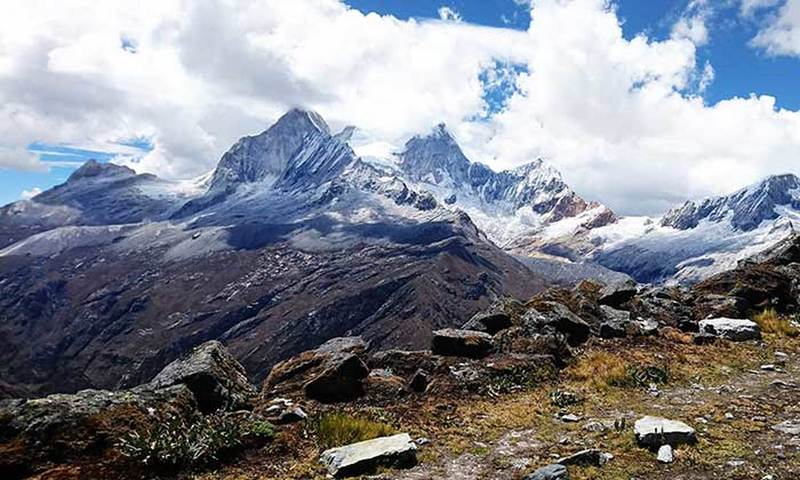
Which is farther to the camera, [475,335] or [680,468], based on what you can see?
[475,335]

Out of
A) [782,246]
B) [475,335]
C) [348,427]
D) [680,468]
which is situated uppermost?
[782,246]

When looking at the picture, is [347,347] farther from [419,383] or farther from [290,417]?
[290,417]

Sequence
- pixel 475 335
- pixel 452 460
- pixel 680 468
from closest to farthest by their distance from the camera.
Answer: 1. pixel 680 468
2. pixel 452 460
3. pixel 475 335

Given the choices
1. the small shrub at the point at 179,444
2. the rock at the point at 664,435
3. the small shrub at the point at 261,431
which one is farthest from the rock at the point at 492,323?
the small shrub at the point at 179,444

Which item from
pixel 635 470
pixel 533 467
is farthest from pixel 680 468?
pixel 533 467

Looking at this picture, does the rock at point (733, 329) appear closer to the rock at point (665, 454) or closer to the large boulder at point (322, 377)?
the rock at point (665, 454)

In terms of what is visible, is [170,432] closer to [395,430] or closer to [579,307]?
[395,430]

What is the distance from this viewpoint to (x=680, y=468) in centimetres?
1279

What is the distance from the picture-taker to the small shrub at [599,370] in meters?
20.0

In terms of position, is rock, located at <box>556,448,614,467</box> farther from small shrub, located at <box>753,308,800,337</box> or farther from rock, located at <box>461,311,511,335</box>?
small shrub, located at <box>753,308,800,337</box>

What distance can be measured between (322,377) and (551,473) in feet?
29.4

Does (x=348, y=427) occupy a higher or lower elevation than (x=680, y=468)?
higher

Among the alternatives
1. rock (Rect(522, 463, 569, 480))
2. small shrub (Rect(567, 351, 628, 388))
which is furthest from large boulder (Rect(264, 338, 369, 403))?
rock (Rect(522, 463, 569, 480))

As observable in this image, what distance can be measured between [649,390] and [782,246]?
25.5m
